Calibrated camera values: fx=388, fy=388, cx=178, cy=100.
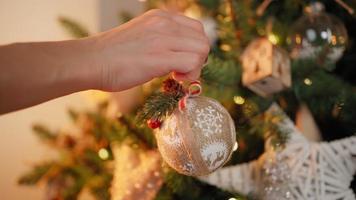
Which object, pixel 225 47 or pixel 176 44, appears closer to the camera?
pixel 176 44

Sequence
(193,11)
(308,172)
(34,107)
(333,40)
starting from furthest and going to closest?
1. (34,107)
2. (193,11)
3. (333,40)
4. (308,172)

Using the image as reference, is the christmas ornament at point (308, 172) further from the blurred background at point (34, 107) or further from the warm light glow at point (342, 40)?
the blurred background at point (34, 107)

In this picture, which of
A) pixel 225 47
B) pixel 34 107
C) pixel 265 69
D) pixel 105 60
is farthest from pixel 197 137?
pixel 34 107

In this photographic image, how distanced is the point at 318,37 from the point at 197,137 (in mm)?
374

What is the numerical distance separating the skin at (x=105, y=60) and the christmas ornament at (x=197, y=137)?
0.13 feet

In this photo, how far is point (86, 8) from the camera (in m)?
1.05

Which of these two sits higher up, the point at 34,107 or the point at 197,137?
the point at 197,137

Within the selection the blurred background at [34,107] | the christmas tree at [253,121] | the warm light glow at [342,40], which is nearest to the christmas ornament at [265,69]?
the christmas tree at [253,121]

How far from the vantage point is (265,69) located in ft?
1.84

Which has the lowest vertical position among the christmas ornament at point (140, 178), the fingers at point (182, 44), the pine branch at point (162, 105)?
the christmas ornament at point (140, 178)

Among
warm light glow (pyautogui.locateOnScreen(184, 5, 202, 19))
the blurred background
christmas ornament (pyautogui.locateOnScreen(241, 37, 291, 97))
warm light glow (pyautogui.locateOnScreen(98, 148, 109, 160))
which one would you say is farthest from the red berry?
the blurred background

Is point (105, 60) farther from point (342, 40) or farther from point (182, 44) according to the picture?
point (342, 40)

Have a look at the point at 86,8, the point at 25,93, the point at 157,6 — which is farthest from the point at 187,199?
the point at 86,8

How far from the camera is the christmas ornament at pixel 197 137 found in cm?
39
